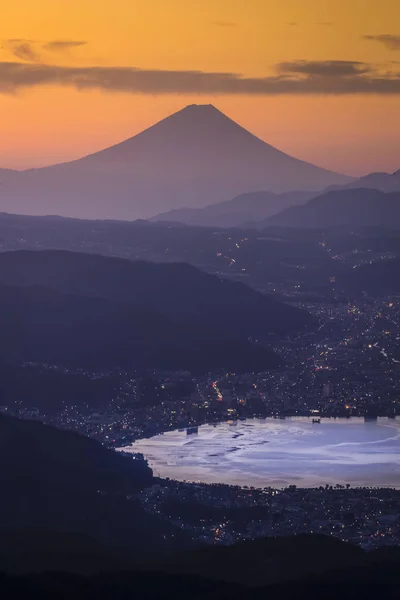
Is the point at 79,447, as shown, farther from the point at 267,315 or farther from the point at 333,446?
the point at 267,315

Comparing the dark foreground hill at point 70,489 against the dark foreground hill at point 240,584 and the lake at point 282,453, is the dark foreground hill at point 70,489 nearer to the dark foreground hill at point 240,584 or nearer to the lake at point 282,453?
the dark foreground hill at point 240,584

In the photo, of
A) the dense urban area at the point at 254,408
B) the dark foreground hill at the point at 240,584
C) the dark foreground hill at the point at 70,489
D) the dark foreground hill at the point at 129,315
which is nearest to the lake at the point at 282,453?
the dense urban area at the point at 254,408

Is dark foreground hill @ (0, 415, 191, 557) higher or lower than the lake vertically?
higher

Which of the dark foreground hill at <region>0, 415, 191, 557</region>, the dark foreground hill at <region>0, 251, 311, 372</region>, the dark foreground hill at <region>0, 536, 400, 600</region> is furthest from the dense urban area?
the dark foreground hill at <region>0, 536, 400, 600</region>

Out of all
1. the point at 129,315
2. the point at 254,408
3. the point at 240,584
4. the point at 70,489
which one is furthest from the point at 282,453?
the point at 129,315

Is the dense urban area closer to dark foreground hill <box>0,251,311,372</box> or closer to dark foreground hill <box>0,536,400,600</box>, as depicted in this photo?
dark foreground hill <box>0,251,311,372</box>

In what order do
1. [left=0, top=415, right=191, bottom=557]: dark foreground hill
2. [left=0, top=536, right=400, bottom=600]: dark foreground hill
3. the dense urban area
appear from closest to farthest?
[left=0, top=536, right=400, bottom=600]: dark foreground hill, [left=0, top=415, right=191, bottom=557]: dark foreground hill, the dense urban area

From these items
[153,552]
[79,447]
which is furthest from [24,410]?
[153,552]

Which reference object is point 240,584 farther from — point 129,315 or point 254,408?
point 129,315
